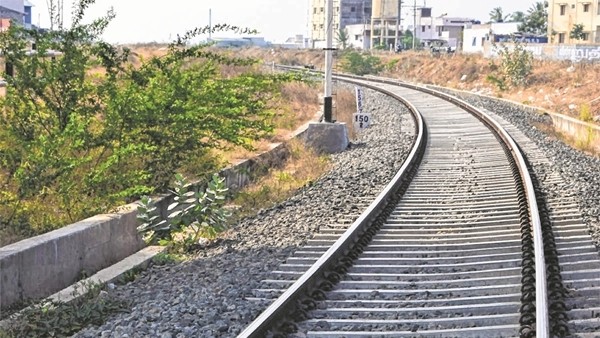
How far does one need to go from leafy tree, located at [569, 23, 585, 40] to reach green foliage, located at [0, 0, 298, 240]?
8364 cm

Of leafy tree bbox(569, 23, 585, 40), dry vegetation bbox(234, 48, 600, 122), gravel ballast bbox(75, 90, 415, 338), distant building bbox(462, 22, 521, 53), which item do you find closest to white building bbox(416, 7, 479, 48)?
distant building bbox(462, 22, 521, 53)

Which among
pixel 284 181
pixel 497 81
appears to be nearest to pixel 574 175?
pixel 284 181

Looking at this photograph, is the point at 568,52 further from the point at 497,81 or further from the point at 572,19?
the point at 572,19

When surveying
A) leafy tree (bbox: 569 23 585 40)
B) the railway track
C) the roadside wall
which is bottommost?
the railway track

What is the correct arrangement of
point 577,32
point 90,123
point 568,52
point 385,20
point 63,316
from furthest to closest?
point 385,20 < point 577,32 < point 568,52 < point 90,123 < point 63,316

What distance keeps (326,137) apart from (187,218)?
906cm

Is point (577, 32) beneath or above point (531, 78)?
above

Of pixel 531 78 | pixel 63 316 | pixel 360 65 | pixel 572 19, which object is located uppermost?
pixel 572 19

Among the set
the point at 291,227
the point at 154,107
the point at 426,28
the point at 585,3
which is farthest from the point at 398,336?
the point at 426,28

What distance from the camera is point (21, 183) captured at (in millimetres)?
10594

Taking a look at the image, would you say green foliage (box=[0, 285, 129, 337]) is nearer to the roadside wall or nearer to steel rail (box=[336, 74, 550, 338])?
steel rail (box=[336, 74, 550, 338])

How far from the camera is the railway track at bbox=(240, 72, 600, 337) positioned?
7.28m

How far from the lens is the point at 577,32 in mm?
92750

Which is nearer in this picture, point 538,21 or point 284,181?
point 284,181
